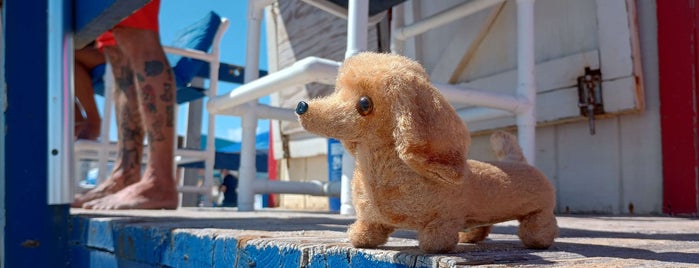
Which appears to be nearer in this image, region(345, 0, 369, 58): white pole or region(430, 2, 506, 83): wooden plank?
region(345, 0, 369, 58): white pole

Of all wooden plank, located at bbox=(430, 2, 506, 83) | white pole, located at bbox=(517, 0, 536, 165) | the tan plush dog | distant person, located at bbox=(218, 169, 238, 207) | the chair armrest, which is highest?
the chair armrest

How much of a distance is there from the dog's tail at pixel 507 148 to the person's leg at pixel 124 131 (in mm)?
1582

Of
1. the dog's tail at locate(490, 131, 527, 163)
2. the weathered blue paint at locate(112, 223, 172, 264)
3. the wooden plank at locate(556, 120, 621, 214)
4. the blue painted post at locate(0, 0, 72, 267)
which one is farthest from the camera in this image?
the wooden plank at locate(556, 120, 621, 214)

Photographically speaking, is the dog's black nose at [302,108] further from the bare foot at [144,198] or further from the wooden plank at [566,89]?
the wooden plank at [566,89]

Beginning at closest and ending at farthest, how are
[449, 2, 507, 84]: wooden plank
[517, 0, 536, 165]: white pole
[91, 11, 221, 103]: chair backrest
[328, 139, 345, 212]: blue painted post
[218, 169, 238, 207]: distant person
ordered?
1. [517, 0, 536, 165]: white pole
2. [449, 2, 507, 84]: wooden plank
3. [328, 139, 345, 212]: blue painted post
4. [91, 11, 221, 103]: chair backrest
5. [218, 169, 238, 207]: distant person

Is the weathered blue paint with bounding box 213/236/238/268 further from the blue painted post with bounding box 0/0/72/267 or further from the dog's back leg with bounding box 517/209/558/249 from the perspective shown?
the blue painted post with bounding box 0/0/72/267

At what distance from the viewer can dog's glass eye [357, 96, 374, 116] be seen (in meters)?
0.74

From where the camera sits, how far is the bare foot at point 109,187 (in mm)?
2105

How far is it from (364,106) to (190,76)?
10.9 feet

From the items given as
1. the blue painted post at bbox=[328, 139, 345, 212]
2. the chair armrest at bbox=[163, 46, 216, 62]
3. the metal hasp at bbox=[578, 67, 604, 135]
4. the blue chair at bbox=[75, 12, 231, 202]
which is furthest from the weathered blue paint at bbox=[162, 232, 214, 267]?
the chair armrest at bbox=[163, 46, 216, 62]

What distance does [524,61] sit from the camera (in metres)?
1.80

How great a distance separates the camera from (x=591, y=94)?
2.17m

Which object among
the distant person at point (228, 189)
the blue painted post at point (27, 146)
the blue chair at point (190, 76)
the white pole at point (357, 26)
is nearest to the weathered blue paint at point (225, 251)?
the white pole at point (357, 26)

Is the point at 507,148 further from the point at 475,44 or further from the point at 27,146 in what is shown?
the point at 475,44
